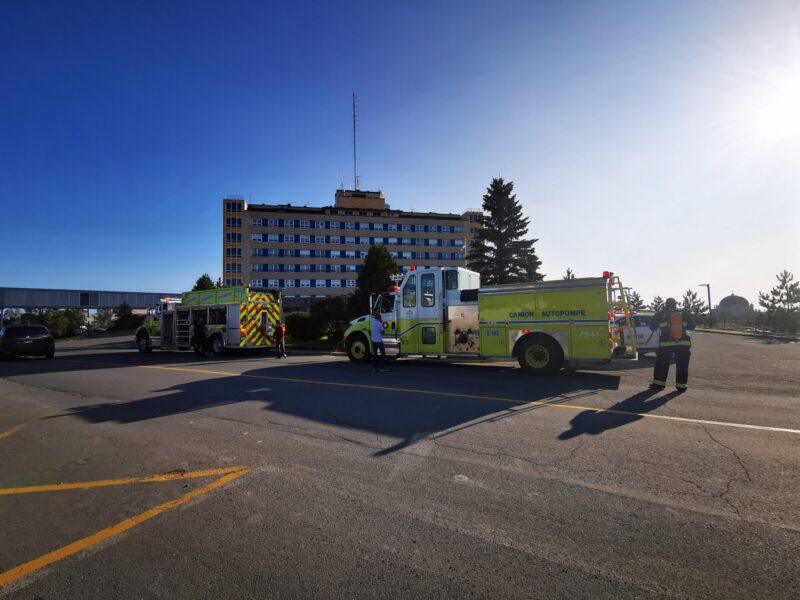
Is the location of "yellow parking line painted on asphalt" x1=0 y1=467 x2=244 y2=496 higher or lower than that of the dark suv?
lower

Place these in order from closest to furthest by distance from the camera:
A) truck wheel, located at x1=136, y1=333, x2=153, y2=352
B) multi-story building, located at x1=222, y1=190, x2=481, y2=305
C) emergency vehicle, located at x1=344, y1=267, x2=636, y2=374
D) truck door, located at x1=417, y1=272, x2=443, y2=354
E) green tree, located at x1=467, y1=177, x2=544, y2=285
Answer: emergency vehicle, located at x1=344, y1=267, x2=636, y2=374 → truck door, located at x1=417, y1=272, x2=443, y2=354 → truck wheel, located at x1=136, y1=333, x2=153, y2=352 → green tree, located at x1=467, y1=177, x2=544, y2=285 → multi-story building, located at x1=222, y1=190, x2=481, y2=305

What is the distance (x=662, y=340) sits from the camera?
30.0ft

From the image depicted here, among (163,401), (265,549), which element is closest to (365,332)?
(163,401)

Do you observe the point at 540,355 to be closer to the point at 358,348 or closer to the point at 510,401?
the point at 510,401

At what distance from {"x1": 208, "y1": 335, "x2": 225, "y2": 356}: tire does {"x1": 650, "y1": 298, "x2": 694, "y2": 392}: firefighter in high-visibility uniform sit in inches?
635

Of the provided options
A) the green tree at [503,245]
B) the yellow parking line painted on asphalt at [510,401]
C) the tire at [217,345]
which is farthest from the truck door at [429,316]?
the green tree at [503,245]

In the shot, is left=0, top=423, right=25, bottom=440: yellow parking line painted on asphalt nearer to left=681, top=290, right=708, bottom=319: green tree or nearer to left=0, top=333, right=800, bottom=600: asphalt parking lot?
left=0, top=333, right=800, bottom=600: asphalt parking lot

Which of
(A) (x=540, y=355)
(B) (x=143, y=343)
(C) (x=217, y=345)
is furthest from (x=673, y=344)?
(B) (x=143, y=343)

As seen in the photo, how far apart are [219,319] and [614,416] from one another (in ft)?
55.0

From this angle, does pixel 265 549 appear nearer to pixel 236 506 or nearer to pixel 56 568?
pixel 236 506

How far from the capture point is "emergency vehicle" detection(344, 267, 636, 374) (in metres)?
10.2

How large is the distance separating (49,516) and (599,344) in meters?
10.1

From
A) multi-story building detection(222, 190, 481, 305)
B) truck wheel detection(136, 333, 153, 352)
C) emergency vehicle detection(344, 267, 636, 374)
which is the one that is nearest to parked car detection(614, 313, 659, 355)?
emergency vehicle detection(344, 267, 636, 374)

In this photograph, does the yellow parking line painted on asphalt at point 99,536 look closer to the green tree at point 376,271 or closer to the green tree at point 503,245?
the green tree at point 376,271
